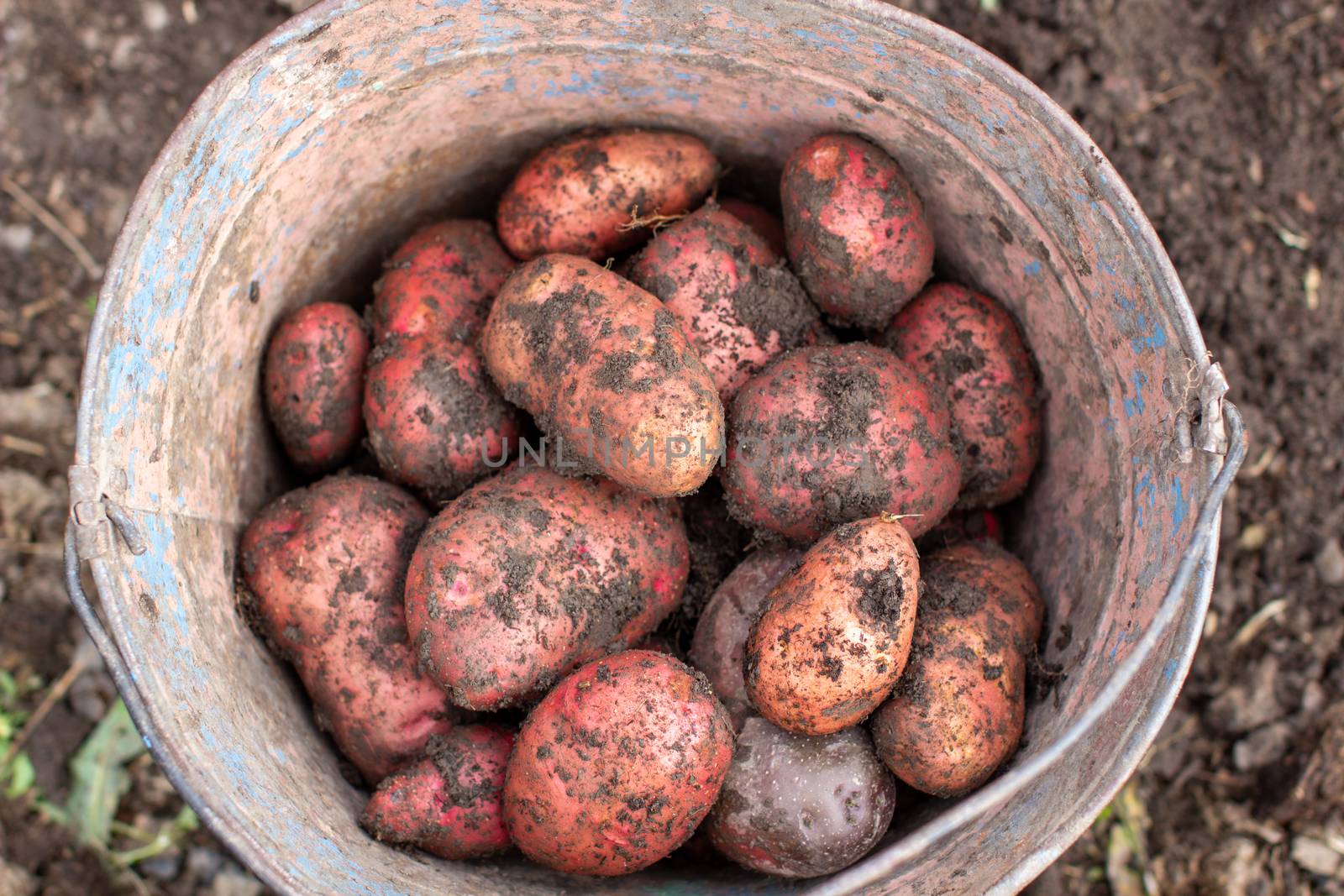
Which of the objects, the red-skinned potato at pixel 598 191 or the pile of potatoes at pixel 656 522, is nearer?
the pile of potatoes at pixel 656 522

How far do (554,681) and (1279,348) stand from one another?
6.49 ft

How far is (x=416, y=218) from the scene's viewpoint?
7.48 feet

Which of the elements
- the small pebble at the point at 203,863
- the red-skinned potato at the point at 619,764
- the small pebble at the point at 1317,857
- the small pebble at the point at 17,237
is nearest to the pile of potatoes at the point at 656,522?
the red-skinned potato at the point at 619,764

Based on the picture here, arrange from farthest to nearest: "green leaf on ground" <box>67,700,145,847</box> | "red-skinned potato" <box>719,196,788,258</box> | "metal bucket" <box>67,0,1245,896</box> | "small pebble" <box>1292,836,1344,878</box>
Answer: "green leaf on ground" <box>67,700,145,847</box>, "small pebble" <box>1292,836,1344,878</box>, "red-skinned potato" <box>719,196,788,258</box>, "metal bucket" <box>67,0,1245,896</box>

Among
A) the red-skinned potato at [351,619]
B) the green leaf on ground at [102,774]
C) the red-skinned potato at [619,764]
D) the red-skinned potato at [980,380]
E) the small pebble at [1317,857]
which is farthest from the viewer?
the green leaf on ground at [102,774]

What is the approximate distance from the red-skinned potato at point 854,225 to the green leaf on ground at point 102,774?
192 cm

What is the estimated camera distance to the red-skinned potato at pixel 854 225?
1.88 m

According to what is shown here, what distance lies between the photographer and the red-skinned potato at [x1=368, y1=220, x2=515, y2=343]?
200 centimetres

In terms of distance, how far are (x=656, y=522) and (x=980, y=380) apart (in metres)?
0.68

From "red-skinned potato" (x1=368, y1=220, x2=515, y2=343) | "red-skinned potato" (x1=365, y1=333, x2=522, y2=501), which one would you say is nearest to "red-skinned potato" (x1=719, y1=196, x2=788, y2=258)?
"red-skinned potato" (x1=368, y1=220, x2=515, y2=343)

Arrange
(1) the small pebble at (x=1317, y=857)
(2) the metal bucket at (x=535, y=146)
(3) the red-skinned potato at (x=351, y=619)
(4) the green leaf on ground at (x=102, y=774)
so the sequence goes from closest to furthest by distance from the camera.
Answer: (2) the metal bucket at (x=535, y=146), (3) the red-skinned potato at (x=351, y=619), (1) the small pebble at (x=1317, y=857), (4) the green leaf on ground at (x=102, y=774)

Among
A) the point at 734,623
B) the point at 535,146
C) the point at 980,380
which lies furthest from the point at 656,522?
the point at 535,146

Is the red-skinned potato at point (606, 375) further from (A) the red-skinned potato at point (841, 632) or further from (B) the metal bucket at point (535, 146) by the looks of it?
(B) the metal bucket at point (535, 146)

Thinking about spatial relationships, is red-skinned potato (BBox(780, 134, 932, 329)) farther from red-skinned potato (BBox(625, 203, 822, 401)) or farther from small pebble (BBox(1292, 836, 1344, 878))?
small pebble (BBox(1292, 836, 1344, 878))
